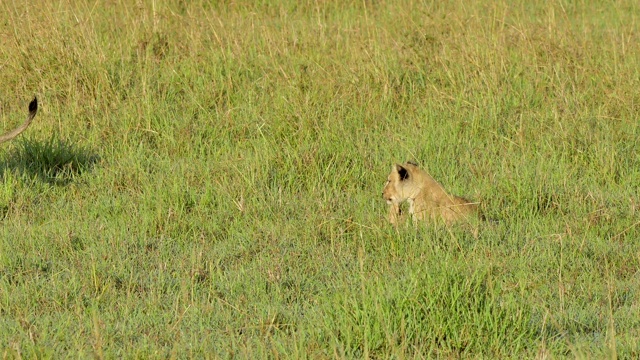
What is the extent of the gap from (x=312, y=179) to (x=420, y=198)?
0.76 metres

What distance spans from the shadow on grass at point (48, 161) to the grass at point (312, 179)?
0.01 metres

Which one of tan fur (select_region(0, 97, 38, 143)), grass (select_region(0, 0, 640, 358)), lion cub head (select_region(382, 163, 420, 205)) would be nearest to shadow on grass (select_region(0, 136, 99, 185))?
grass (select_region(0, 0, 640, 358))

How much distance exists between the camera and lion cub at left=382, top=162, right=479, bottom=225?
491 centimetres

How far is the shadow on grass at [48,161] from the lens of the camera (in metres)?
5.71

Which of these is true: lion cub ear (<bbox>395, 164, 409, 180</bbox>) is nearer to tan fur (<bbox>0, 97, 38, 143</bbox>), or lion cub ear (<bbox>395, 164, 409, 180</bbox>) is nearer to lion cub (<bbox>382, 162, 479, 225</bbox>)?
lion cub (<bbox>382, 162, 479, 225</bbox>)

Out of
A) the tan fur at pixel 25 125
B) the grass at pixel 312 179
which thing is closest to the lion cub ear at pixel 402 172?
the grass at pixel 312 179

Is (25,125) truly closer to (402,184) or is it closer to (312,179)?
(312,179)

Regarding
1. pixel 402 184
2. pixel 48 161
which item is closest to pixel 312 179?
pixel 402 184

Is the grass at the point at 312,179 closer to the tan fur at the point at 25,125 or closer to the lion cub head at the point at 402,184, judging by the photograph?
the lion cub head at the point at 402,184

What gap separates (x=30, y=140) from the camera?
19.7ft

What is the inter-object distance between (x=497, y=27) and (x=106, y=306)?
4745 millimetres

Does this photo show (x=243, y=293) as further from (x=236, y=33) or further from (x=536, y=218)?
(x=236, y=33)

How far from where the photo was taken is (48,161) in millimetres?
5848

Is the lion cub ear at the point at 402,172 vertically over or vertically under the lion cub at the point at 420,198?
over
